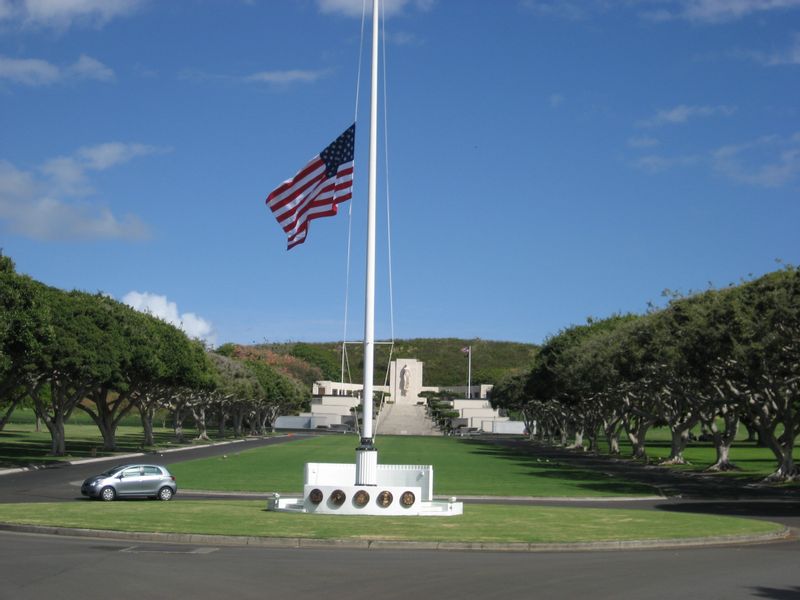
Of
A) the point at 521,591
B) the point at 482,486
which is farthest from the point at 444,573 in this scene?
the point at 482,486

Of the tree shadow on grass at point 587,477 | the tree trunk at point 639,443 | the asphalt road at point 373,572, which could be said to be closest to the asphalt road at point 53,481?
the asphalt road at point 373,572

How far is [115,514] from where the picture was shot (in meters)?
26.5

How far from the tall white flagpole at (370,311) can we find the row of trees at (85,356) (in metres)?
24.7

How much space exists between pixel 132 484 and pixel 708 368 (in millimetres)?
27602

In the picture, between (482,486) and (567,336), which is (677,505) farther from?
(567,336)

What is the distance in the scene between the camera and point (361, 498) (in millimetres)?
26359

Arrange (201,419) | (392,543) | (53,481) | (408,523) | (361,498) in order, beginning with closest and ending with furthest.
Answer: (392,543) < (408,523) < (361,498) < (53,481) < (201,419)

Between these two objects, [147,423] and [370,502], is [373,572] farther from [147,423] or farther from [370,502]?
[147,423]

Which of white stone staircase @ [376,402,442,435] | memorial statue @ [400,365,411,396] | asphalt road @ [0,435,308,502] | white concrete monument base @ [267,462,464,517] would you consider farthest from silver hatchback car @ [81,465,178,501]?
memorial statue @ [400,365,411,396]

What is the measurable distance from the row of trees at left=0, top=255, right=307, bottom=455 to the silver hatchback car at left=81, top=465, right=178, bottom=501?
12085 millimetres

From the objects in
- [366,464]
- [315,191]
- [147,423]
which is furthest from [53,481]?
[147,423]

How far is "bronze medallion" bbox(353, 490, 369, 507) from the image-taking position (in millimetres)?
26328

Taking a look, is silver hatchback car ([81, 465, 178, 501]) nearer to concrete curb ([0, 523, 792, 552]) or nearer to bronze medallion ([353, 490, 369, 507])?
bronze medallion ([353, 490, 369, 507])

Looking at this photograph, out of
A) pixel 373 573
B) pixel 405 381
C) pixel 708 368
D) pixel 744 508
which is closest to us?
pixel 373 573
